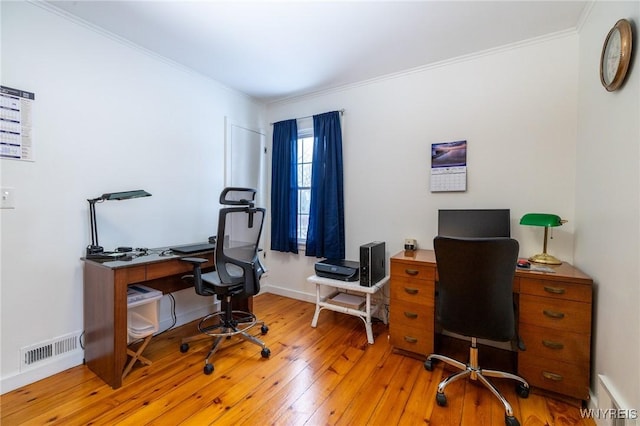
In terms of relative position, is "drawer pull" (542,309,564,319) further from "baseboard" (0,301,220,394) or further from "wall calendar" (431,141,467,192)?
"baseboard" (0,301,220,394)

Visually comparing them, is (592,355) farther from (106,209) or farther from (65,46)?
(65,46)

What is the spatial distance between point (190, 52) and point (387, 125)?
2008 mm

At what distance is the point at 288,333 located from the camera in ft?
8.55

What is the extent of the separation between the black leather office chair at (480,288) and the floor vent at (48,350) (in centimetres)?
259

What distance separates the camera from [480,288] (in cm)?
161

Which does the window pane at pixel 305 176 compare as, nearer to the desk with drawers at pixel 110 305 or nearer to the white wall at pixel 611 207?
the desk with drawers at pixel 110 305

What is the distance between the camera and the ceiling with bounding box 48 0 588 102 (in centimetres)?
189

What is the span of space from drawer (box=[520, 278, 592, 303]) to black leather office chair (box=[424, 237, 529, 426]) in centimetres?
28

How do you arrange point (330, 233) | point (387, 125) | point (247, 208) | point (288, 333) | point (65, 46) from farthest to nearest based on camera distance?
point (330, 233) < point (387, 125) < point (288, 333) < point (247, 208) < point (65, 46)

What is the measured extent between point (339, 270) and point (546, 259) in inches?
64.3

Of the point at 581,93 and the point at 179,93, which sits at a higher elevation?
the point at 179,93

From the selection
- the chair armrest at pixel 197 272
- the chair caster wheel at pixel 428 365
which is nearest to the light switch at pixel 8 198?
the chair armrest at pixel 197 272

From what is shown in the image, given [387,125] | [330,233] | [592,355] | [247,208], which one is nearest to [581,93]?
[387,125]

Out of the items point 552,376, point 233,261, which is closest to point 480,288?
point 552,376
